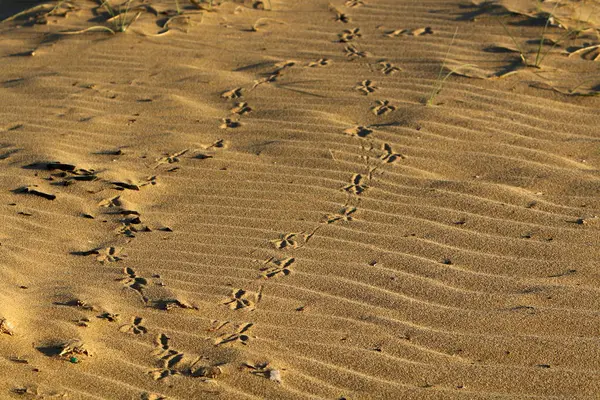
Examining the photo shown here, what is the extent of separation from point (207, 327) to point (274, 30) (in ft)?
12.0

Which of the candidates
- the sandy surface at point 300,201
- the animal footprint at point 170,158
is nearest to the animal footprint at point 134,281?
the sandy surface at point 300,201

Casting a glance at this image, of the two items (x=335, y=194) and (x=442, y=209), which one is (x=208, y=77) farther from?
(x=442, y=209)

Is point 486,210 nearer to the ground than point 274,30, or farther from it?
nearer to the ground

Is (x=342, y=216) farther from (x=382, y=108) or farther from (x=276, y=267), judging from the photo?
(x=382, y=108)

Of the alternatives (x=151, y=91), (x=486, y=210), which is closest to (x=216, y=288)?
(x=486, y=210)

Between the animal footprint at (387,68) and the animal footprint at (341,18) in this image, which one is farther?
the animal footprint at (341,18)

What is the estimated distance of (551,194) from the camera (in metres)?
4.35

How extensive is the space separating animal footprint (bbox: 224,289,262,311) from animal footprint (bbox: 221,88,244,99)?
2221 mm

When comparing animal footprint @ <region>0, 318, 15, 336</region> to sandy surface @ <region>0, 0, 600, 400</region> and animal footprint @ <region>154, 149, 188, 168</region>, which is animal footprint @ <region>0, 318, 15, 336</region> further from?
animal footprint @ <region>154, 149, 188, 168</region>

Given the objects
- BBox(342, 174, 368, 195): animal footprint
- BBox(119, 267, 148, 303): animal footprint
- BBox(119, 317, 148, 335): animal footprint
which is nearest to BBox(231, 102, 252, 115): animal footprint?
BBox(342, 174, 368, 195): animal footprint

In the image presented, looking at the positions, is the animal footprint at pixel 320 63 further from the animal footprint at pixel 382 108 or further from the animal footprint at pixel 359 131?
the animal footprint at pixel 359 131

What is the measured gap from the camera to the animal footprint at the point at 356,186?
445cm

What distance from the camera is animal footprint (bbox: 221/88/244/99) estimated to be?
18.3 ft

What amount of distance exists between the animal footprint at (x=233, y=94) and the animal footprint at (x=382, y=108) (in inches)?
35.0
